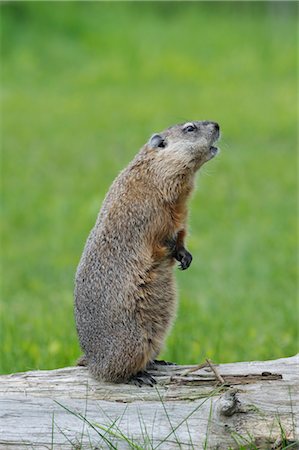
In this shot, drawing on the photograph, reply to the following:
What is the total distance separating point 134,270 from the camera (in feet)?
14.5

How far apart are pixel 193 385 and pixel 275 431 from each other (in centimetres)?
47

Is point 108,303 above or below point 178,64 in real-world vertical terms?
below

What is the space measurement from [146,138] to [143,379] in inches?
459

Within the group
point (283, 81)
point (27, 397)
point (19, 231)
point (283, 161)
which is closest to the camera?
point (27, 397)

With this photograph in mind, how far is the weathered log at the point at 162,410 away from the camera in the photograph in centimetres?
392

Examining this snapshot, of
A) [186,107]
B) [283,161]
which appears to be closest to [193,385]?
[283,161]

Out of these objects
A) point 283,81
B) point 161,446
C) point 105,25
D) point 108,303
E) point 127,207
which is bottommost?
point 161,446

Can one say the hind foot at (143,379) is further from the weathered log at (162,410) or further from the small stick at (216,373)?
the small stick at (216,373)

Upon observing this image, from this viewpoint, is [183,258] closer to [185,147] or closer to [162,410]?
[185,147]

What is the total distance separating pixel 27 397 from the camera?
4199 mm

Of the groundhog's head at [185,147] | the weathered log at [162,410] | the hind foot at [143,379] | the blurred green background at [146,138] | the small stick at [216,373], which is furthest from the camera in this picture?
the blurred green background at [146,138]

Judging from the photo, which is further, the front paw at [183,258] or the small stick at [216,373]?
the front paw at [183,258]

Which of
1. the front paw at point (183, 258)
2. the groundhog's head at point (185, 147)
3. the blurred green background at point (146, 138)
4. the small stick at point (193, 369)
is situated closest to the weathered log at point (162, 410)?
the small stick at point (193, 369)

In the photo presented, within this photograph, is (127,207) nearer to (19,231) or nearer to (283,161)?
(19,231)
